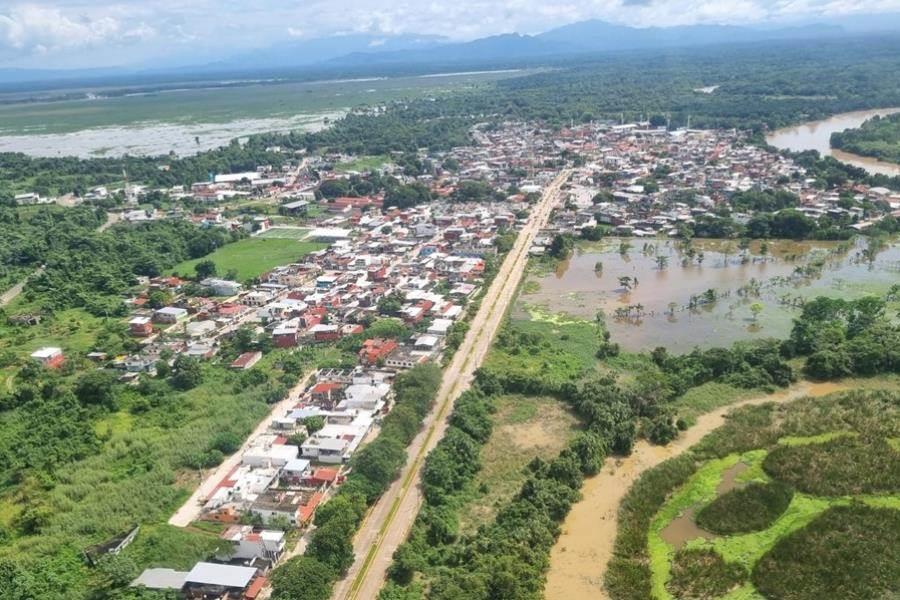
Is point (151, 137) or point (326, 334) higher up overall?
point (151, 137)

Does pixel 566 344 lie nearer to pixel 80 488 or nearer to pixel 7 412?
pixel 80 488

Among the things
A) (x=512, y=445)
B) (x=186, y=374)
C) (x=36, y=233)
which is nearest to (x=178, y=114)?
(x=36, y=233)

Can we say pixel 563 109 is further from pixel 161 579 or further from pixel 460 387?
pixel 161 579

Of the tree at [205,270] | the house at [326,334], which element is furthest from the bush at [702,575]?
the tree at [205,270]

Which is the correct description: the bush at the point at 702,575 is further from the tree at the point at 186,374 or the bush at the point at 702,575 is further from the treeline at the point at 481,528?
the tree at the point at 186,374

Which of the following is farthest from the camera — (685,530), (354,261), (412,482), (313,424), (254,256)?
Result: (254,256)

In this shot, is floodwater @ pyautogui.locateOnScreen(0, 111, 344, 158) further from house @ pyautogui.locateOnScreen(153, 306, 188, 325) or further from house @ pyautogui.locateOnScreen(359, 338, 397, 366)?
house @ pyautogui.locateOnScreen(359, 338, 397, 366)

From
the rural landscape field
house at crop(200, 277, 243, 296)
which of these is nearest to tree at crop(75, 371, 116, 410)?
the rural landscape field
